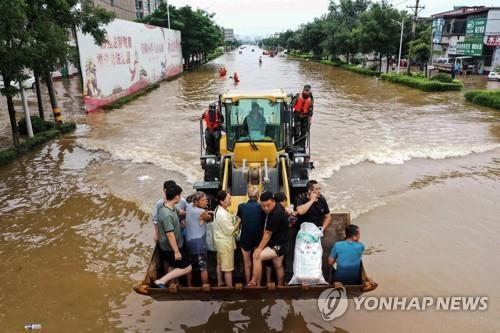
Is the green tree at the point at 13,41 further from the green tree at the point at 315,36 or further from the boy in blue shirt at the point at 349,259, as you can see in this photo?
the green tree at the point at 315,36

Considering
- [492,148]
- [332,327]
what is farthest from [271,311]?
[492,148]

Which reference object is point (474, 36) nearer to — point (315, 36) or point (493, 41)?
point (493, 41)

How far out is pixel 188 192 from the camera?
1110 centimetres

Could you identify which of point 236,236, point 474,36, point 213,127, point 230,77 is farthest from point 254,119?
point 474,36

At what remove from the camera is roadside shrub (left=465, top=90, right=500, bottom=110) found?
920 inches

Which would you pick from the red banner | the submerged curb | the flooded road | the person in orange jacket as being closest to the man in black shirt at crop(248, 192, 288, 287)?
the flooded road

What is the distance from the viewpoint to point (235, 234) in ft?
17.4

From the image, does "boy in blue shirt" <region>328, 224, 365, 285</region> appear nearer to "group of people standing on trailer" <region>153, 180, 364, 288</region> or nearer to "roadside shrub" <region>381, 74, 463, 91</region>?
"group of people standing on trailer" <region>153, 180, 364, 288</region>

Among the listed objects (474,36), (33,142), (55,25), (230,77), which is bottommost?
(33,142)

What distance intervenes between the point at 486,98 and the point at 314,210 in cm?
2339

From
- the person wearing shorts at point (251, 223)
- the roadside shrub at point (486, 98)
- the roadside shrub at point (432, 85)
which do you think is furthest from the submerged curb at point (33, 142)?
the roadside shrub at point (432, 85)

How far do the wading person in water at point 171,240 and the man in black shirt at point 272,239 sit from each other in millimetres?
899

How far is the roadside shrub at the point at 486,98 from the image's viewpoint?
23373 mm

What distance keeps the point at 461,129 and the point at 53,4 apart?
1756cm
